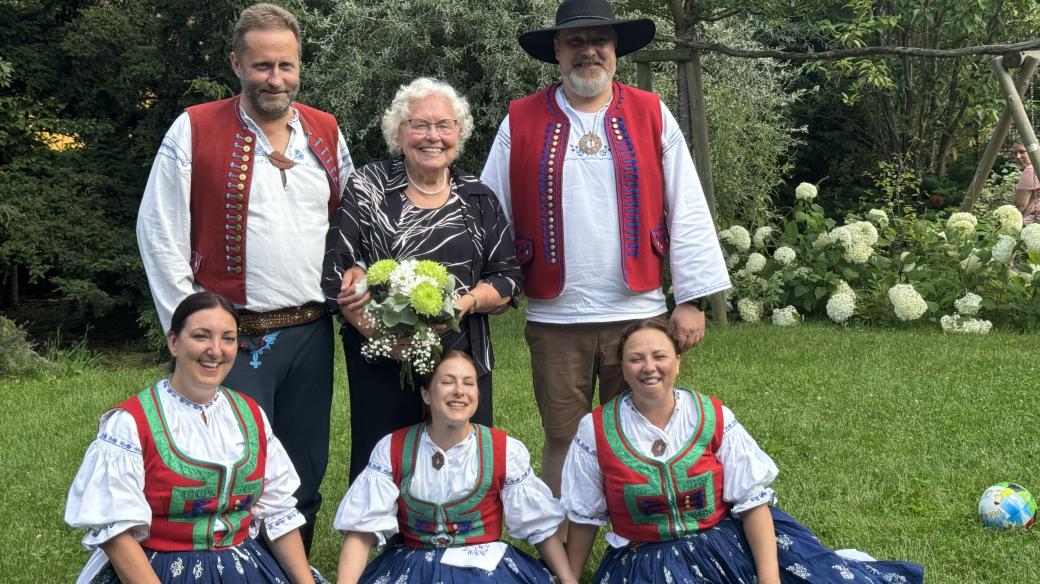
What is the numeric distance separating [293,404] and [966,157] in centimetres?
1056

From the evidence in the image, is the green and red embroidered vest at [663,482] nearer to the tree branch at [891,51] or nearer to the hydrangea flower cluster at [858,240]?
the tree branch at [891,51]

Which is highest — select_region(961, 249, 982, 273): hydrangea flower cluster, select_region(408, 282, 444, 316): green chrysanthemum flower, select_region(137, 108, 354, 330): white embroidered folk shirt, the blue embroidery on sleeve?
select_region(137, 108, 354, 330): white embroidered folk shirt

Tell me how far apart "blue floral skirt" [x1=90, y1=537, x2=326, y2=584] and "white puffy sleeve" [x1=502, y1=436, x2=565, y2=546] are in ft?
2.35

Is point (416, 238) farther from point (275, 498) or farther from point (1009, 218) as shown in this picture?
point (1009, 218)

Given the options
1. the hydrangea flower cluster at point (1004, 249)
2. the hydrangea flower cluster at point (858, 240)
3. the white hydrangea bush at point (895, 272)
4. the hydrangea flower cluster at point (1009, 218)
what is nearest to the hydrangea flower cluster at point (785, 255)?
the white hydrangea bush at point (895, 272)

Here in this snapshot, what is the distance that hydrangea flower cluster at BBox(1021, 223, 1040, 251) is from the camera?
23.7 ft

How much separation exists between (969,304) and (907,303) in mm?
407

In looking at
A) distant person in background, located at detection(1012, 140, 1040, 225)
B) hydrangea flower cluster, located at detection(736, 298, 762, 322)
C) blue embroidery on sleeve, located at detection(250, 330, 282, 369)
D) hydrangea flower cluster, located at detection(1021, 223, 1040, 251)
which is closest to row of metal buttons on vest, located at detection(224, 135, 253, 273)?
blue embroidery on sleeve, located at detection(250, 330, 282, 369)

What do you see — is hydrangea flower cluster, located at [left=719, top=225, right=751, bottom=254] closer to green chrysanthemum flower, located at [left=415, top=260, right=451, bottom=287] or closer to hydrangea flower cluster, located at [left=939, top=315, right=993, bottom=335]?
hydrangea flower cluster, located at [left=939, top=315, right=993, bottom=335]

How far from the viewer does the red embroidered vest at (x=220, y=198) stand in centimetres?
315

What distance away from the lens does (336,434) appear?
5.72 metres

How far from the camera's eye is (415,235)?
318 centimetres

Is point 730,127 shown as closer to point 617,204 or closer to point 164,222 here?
point 617,204

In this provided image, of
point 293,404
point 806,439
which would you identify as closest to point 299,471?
point 293,404
